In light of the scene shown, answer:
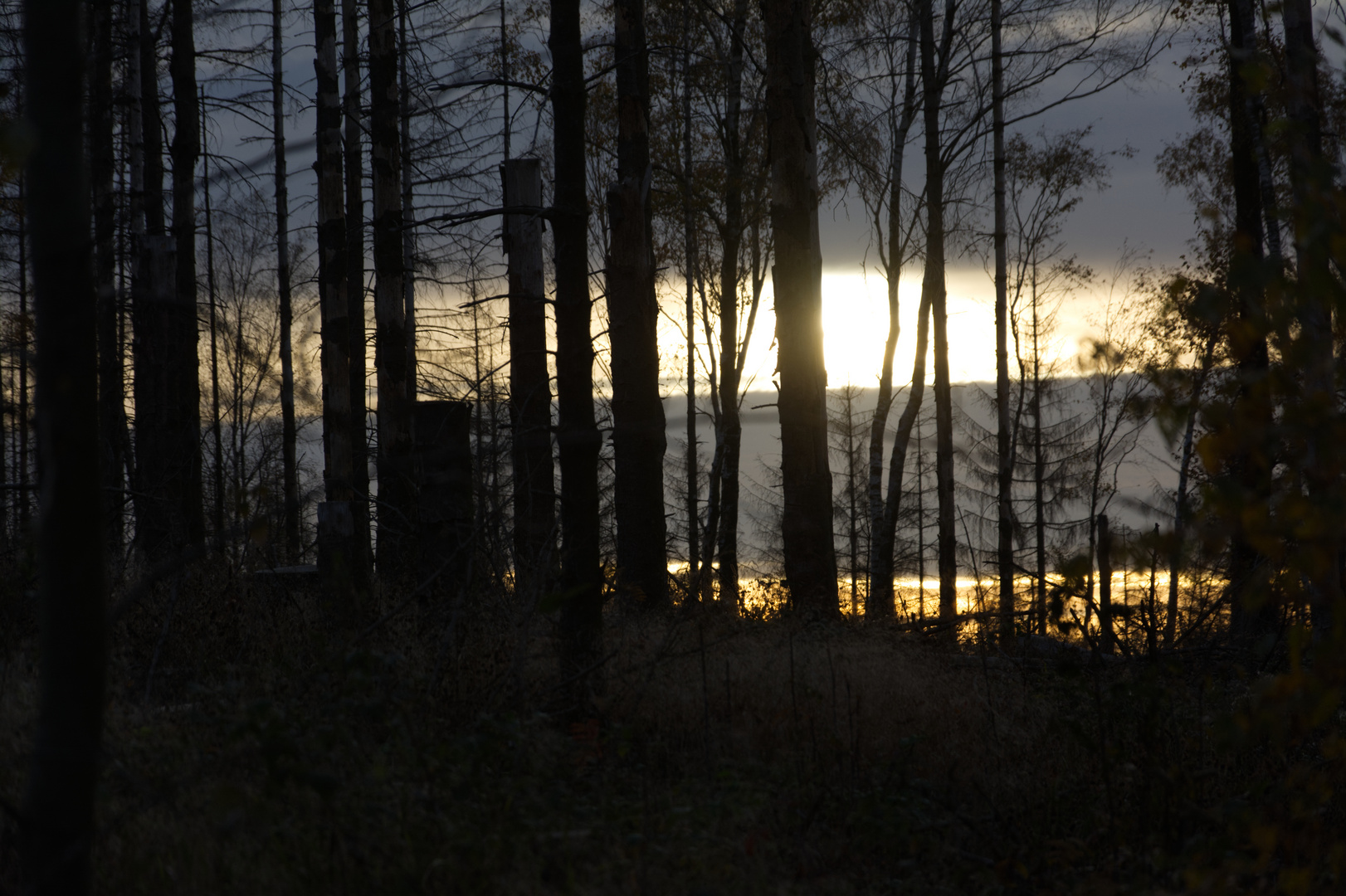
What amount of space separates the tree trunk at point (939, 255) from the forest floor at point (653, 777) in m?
8.11

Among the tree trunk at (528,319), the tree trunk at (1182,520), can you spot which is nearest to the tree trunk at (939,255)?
the tree trunk at (1182,520)

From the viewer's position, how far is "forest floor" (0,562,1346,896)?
112 inches

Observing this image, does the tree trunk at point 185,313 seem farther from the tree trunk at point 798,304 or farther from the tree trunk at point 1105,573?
the tree trunk at point 1105,573

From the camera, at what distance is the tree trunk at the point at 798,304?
873cm

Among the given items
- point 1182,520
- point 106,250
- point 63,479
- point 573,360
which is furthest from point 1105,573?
point 106,250

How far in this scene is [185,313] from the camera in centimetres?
1041

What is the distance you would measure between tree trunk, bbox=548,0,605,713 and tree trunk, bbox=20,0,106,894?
257cm

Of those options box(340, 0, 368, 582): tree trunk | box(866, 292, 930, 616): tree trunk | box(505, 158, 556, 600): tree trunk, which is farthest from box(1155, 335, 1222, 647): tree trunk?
box(340, 0, 368, 582): tree trunk

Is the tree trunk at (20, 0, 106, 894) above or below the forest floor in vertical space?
above

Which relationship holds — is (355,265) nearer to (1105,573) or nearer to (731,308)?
(731,308)

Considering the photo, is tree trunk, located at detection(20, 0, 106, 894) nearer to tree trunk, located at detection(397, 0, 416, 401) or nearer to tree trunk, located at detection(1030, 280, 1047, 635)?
tree trunk, located at detection(397, 0, 416, 401)

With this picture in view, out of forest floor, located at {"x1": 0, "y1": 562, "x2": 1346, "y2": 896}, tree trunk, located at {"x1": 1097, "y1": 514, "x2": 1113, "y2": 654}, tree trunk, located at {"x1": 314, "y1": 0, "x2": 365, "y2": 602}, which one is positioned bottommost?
forest floor, located at {"x1": 0, "y1": 562, "x2": 1346, "y2": 896}

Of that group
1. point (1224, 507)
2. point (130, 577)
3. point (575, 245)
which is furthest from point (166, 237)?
point (1224, 507)

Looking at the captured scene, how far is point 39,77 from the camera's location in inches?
80.4
